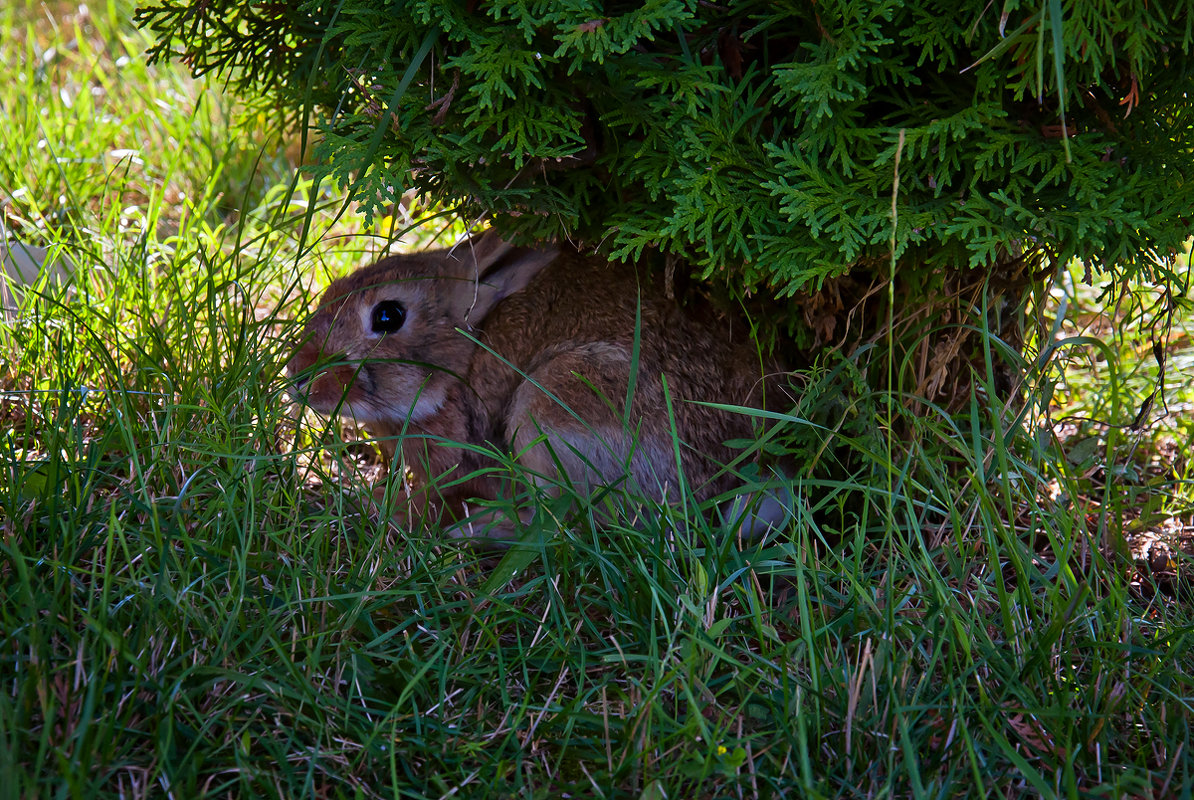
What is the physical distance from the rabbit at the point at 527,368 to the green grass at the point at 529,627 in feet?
0.80

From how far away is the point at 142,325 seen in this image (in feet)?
10.9

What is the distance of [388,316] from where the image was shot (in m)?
3.45

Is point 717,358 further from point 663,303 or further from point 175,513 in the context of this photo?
point 175,513

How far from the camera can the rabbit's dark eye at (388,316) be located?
3.44 meters

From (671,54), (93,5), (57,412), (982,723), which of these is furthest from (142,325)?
(93,5)

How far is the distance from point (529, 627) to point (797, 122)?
1.35 m

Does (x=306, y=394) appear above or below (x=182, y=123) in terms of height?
below

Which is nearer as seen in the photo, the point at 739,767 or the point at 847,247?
the point at 739,767

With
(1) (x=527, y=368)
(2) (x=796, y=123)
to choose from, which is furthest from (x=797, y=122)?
(1) (x=527, y=368)

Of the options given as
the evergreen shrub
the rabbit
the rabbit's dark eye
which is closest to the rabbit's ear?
the rabbit

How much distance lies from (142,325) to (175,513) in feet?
3.80

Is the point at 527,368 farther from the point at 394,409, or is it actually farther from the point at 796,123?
the point at 796,123

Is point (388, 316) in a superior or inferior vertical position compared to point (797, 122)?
inferior

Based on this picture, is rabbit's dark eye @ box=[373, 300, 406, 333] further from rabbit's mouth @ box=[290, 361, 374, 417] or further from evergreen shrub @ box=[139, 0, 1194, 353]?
evergreen shrub @ box=[139, 0, 1194, 353]
